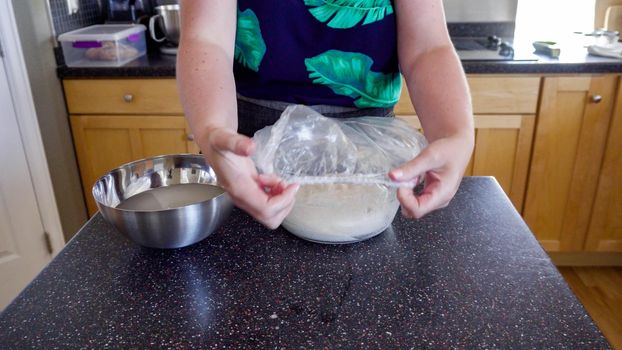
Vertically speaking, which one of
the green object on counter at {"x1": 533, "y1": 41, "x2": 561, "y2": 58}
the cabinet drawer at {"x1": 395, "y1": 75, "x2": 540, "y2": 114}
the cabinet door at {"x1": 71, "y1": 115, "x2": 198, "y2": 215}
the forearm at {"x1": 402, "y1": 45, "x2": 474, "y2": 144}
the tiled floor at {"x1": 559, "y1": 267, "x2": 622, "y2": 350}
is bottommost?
the tiled floor at {"x1": 559, "y1": 267, "x2": 622, "y2": 350}

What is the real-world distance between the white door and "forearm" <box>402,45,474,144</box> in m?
1.34

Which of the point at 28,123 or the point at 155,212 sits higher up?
the point at 155,212

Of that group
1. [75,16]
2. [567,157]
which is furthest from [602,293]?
[75,16]

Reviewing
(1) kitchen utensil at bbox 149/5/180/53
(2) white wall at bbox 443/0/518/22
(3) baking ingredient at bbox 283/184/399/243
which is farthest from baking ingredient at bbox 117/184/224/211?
(2) white wall at bbox 443/0/518/22

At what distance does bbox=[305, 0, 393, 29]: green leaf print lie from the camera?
0.78 meters

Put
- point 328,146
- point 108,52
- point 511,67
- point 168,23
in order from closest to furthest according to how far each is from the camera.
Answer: point 328,146 < point 511,67 < point 108,52 < point 168,23

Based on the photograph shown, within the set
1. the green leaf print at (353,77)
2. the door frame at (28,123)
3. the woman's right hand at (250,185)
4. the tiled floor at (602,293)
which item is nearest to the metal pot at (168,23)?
the door frame at (28,123)

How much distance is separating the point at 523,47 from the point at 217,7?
1.45m

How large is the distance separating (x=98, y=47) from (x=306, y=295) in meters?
1.44

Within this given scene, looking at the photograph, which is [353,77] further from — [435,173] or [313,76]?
[435,173]

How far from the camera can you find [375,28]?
0.80 metres

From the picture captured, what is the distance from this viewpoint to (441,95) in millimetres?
650

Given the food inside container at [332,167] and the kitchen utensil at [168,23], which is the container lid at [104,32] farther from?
the food inside container at [332,167]

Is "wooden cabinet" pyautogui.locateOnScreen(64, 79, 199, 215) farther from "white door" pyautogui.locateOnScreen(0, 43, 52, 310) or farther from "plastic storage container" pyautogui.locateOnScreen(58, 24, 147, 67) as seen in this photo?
"white door" pyautogui.locateOnScreen(0, 43, 52, 310)
